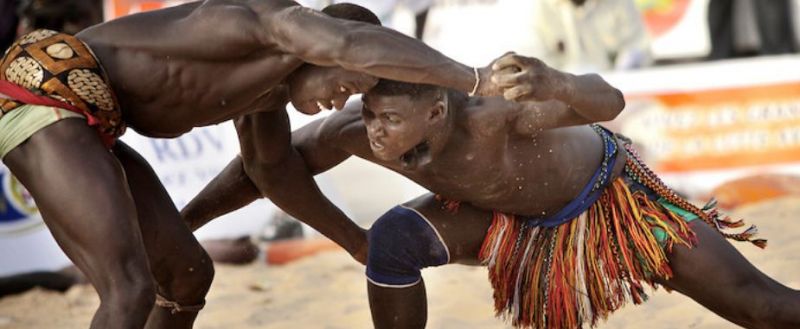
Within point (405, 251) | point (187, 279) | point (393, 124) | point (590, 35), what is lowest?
point (590, 35)

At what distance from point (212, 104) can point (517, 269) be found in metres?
1.34

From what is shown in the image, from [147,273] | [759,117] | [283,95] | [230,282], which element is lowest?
[230,282]

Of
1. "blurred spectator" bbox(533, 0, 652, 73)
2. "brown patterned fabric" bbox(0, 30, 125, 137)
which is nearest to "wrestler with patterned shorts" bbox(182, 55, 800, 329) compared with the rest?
"brown patterned fabric" bbox(0, 30, 125, 137)

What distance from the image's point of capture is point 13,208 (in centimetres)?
736

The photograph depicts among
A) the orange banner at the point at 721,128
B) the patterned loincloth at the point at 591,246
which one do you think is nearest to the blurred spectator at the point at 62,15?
the patterned loincloth at the point at 591,246

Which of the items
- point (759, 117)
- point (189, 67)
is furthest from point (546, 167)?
point (759, 117)

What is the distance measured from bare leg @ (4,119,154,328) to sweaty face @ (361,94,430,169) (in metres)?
0.85

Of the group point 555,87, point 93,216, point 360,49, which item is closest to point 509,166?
point 555,87

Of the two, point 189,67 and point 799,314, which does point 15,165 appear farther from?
point 799,314

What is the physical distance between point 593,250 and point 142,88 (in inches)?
68.6

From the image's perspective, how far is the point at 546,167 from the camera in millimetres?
4840

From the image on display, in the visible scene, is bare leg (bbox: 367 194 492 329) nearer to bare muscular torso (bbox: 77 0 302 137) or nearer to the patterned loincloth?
the patterned loincloth

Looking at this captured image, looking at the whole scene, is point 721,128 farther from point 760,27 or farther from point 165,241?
point 165,241

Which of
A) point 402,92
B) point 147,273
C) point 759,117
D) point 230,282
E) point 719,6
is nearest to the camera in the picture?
point 147,273
